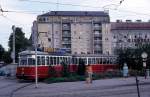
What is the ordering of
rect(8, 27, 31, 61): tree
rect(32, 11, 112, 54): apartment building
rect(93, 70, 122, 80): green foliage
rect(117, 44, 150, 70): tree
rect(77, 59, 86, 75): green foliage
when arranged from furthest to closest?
rect(32, 11, 112, 54): apartment building < rect(8, 27, 31, 61): tree < rect(117, 44, 150, 70): tree < rect(77, 59, 86, 75): green foliage < rect(93, 70, 122, 80): green foliage

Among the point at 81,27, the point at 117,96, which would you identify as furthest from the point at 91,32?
the point at 117,96

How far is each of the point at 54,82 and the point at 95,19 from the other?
8014cm

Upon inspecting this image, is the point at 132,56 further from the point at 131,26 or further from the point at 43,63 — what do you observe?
the point at 131,26

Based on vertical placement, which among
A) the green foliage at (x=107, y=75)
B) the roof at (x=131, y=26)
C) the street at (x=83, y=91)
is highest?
the roof at (x=131, y=26)

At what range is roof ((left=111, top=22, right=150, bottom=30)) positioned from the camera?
122 meters

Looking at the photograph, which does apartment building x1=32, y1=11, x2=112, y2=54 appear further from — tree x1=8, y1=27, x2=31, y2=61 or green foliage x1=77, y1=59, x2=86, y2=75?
green foliage x1=77, y1=59, x2=86, y2=75

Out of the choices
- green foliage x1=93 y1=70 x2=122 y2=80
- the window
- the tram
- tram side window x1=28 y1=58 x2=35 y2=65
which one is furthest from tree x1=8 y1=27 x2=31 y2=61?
tram side window x1=28 y1=58 x2=35 y2=65

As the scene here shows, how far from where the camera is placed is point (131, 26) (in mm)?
123000

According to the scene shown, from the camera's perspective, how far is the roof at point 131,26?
12206 cm

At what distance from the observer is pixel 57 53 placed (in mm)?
47594

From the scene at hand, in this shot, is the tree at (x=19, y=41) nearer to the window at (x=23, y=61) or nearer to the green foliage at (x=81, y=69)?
the green foliage at (x=81, y=69)

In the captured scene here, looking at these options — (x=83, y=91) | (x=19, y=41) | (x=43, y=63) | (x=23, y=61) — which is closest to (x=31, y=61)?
(x=43, y=63)

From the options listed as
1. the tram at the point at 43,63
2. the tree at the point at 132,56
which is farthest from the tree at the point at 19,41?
the tram at the point at 43,63

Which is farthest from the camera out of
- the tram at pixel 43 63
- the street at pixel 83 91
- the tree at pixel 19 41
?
the tree at pixel 19 41
